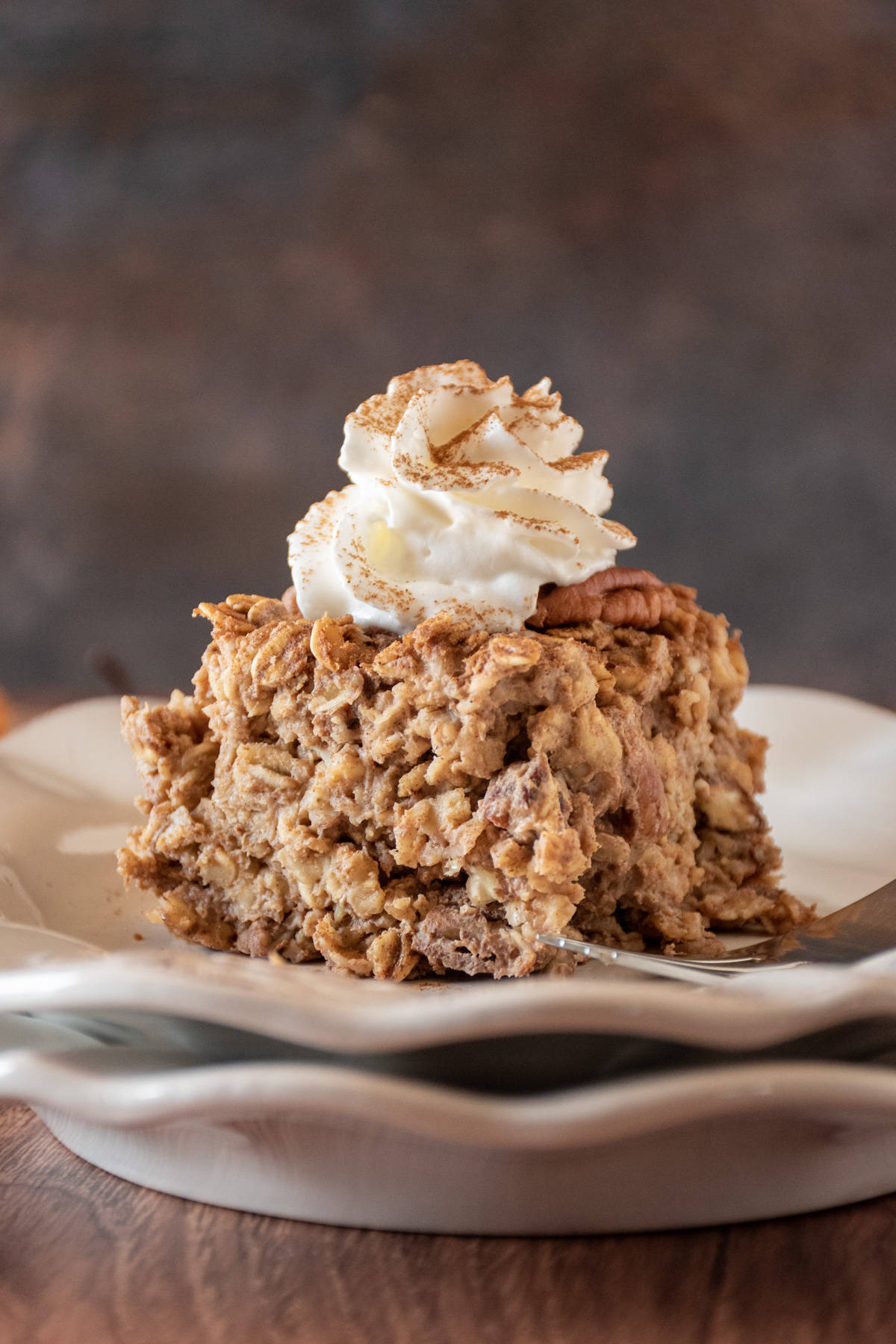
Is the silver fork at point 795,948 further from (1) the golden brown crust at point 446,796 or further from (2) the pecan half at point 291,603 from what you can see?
(2) the pecan half at point 291,603

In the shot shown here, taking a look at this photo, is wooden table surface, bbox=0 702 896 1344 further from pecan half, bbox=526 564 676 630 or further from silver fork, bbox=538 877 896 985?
pecan half, bbox=526 564 676 630

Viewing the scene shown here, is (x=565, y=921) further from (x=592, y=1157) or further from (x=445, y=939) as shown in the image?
(x=592, y=1157)

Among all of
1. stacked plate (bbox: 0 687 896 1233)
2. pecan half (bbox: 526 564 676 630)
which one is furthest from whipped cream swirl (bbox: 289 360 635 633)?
stacked plate (bbox: 0 687 896 1233)

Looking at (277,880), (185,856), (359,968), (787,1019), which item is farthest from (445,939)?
(787,1019)

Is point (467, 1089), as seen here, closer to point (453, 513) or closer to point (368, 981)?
point (368, 981)

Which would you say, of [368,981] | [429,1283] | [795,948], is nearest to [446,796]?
[368,981]

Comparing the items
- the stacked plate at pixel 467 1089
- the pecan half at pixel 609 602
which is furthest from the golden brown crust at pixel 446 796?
the stacked plate at pixel 467 1089
